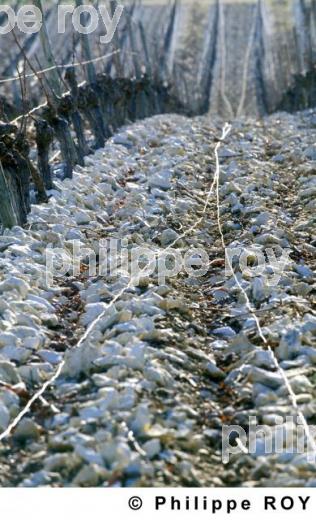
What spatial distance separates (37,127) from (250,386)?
16.4 feet

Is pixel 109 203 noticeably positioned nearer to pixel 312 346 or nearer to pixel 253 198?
pixel 253 198

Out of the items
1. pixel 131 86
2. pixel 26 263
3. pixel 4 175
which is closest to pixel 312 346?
pixel 26 263

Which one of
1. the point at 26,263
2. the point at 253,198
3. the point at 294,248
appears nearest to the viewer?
the point at 26,263

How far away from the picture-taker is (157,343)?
17.7 ft

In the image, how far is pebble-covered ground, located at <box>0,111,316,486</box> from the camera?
13.8 ft

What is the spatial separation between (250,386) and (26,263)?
242cm

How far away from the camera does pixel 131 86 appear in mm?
16109

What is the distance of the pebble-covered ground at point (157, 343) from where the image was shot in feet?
13.8

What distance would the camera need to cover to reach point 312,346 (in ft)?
17.4

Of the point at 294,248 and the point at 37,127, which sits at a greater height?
the point at 37,127
